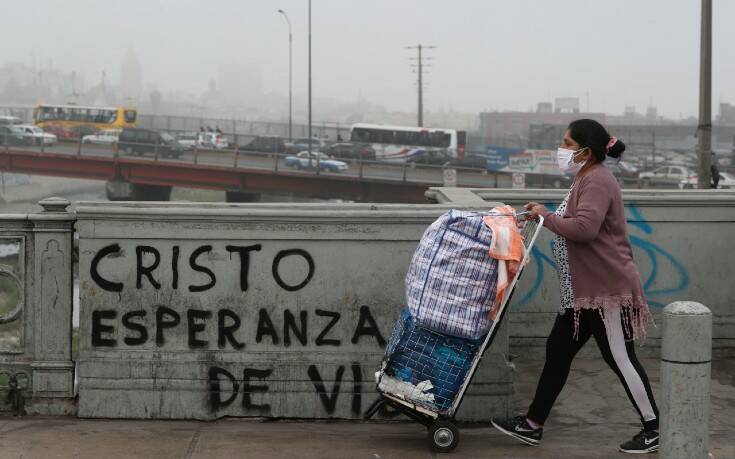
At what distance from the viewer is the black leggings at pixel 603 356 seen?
5.38m

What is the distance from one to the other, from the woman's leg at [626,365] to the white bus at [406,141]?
7031 cm

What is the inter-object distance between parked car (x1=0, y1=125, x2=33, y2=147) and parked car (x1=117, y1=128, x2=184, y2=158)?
18.2ft

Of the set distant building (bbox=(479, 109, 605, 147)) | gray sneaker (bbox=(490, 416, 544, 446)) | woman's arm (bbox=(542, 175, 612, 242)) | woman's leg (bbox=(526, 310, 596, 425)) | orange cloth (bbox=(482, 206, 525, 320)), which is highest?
distant building (bbox=(479, 109, 605, 147))

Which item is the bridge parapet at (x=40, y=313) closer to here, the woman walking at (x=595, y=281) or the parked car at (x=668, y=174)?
the woman walking at (x=595, y=281)

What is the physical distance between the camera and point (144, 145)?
63781 millimetres

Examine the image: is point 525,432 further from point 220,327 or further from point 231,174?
point 231,174

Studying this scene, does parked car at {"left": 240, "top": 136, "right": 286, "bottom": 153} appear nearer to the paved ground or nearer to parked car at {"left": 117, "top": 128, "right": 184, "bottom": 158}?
parked car at {"left": 117, "top": 128, "right": 184, "bottom": 158}

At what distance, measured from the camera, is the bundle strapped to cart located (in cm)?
519

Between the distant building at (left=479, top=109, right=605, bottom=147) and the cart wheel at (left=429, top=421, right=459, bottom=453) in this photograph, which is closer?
the cart wheel at (left=429, top=421, right=459, bottom=453)

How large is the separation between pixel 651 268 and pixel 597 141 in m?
2.48

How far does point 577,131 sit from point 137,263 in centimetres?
249

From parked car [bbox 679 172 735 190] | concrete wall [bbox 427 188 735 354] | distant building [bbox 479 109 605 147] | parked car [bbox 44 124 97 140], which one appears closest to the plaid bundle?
concrete wall [bbox 427 188 735 354]

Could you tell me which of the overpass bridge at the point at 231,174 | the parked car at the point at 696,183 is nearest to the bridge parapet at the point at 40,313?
the parked car at the point at 696,183

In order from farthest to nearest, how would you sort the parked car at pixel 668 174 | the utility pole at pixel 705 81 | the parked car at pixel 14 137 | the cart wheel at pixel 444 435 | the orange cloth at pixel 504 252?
the parked car at pixel 668 174 → the parked car at pixel 14 137 → the utility pole at pixel 705 81 → the cart wheel at pixel 444 435 → the orange cloth at pixel 504 252
